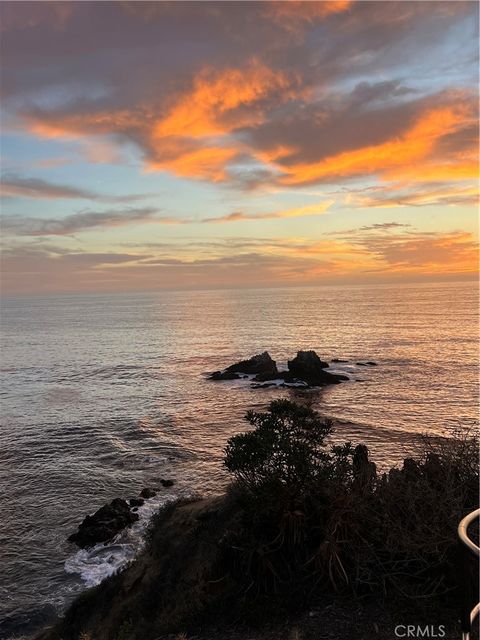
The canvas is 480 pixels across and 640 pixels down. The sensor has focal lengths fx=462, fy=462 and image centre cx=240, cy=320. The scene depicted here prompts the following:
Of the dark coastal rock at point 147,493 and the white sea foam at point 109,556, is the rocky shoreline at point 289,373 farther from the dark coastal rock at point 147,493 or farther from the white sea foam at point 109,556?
the white sea foam at point 109,556

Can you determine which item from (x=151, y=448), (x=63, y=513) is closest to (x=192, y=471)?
(x=151, y=448)

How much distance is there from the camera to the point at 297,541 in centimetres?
1441

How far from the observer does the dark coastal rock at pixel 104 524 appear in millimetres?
25844

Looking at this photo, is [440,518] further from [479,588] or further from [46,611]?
[46,611]

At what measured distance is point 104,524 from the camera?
26.8 m

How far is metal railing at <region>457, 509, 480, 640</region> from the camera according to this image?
4.96 m

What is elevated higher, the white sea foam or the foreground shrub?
the foreground shrub

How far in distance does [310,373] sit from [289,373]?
334cm

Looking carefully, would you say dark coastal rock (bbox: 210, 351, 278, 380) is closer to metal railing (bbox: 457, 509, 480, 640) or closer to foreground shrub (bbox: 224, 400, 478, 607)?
→ foreground shrub (bbox: 224, 400, 478, 607)

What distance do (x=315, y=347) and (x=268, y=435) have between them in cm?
8015

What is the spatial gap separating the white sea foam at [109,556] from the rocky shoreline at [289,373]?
35.5 m
